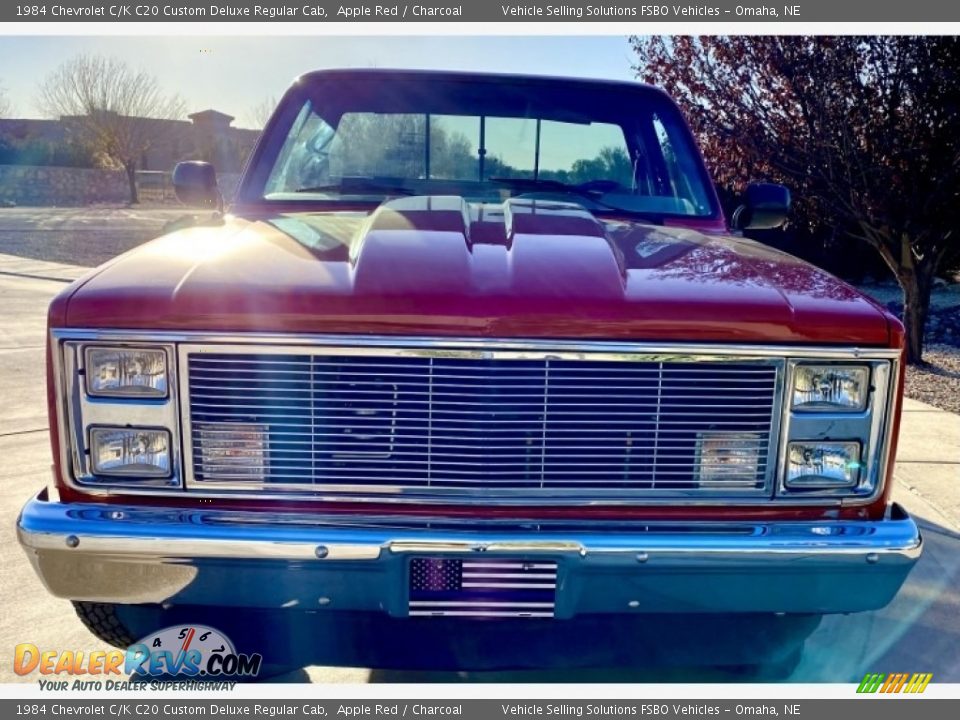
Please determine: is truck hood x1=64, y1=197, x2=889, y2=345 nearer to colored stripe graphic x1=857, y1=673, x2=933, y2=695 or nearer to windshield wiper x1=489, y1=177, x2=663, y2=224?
windshield wiper x1=489, y1=177, x2=663, y2=224

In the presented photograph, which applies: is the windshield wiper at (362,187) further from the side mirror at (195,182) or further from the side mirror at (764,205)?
the side mirror at (764,205)

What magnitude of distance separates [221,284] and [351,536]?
709mm

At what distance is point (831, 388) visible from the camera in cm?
217

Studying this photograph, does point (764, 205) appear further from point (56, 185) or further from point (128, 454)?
point (56, 185)

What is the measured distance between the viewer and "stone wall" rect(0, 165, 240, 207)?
37.2 meters

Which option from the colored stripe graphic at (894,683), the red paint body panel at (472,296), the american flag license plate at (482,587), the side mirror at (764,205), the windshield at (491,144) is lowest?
the colored stripe graphic at (894,683)

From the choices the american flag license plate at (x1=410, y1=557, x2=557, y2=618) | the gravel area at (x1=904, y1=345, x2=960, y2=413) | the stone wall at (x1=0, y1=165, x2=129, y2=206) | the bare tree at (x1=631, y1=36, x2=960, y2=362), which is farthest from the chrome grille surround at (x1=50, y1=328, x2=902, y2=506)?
the stone wall at (x1=0, y1=165, x2=129, y2=206)

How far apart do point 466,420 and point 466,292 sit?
1.05ft

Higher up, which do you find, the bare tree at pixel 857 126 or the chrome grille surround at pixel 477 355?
the bare tree at pixel 857 126

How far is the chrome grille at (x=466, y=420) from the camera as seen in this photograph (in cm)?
205

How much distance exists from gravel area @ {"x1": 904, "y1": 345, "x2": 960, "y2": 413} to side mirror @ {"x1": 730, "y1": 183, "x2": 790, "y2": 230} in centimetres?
345

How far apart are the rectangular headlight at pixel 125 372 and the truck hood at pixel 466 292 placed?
8cm

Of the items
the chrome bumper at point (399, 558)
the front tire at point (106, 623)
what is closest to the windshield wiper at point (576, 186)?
the chrome bumper at point (399, 558)

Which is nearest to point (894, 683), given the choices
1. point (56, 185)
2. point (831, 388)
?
point (831, 388)
